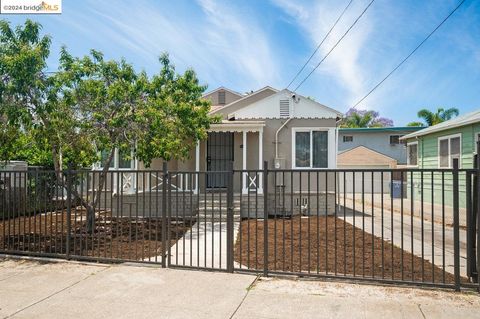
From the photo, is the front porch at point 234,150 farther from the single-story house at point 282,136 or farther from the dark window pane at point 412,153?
the dark window pane at point 412,153

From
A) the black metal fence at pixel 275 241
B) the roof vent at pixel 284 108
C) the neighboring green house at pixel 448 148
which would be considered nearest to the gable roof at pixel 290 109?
the roof vent at pixel 284 108

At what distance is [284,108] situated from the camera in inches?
524

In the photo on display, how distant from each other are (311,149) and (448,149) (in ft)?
19.9

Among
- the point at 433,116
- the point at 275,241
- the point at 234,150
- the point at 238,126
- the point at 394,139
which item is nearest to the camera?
the point at 275,241

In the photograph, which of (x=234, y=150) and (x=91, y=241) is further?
(x=234, y=150)

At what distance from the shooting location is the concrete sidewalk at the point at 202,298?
4109 mm

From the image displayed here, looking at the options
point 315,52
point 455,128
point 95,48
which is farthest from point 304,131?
point 95,48

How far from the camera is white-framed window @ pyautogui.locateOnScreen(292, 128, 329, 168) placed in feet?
43.1

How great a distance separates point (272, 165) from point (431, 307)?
9196 millimetres

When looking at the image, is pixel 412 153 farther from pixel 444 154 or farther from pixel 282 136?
pixel 282 136

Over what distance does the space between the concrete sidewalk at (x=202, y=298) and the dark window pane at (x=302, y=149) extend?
27.0ft

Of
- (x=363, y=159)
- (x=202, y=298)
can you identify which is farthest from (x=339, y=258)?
(x=363, y=159)

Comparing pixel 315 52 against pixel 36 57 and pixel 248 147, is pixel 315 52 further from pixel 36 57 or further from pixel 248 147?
pixel 36 57

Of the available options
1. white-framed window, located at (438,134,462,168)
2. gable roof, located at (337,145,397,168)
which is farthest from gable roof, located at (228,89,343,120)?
gable roof, located at (337,145,397,168)
